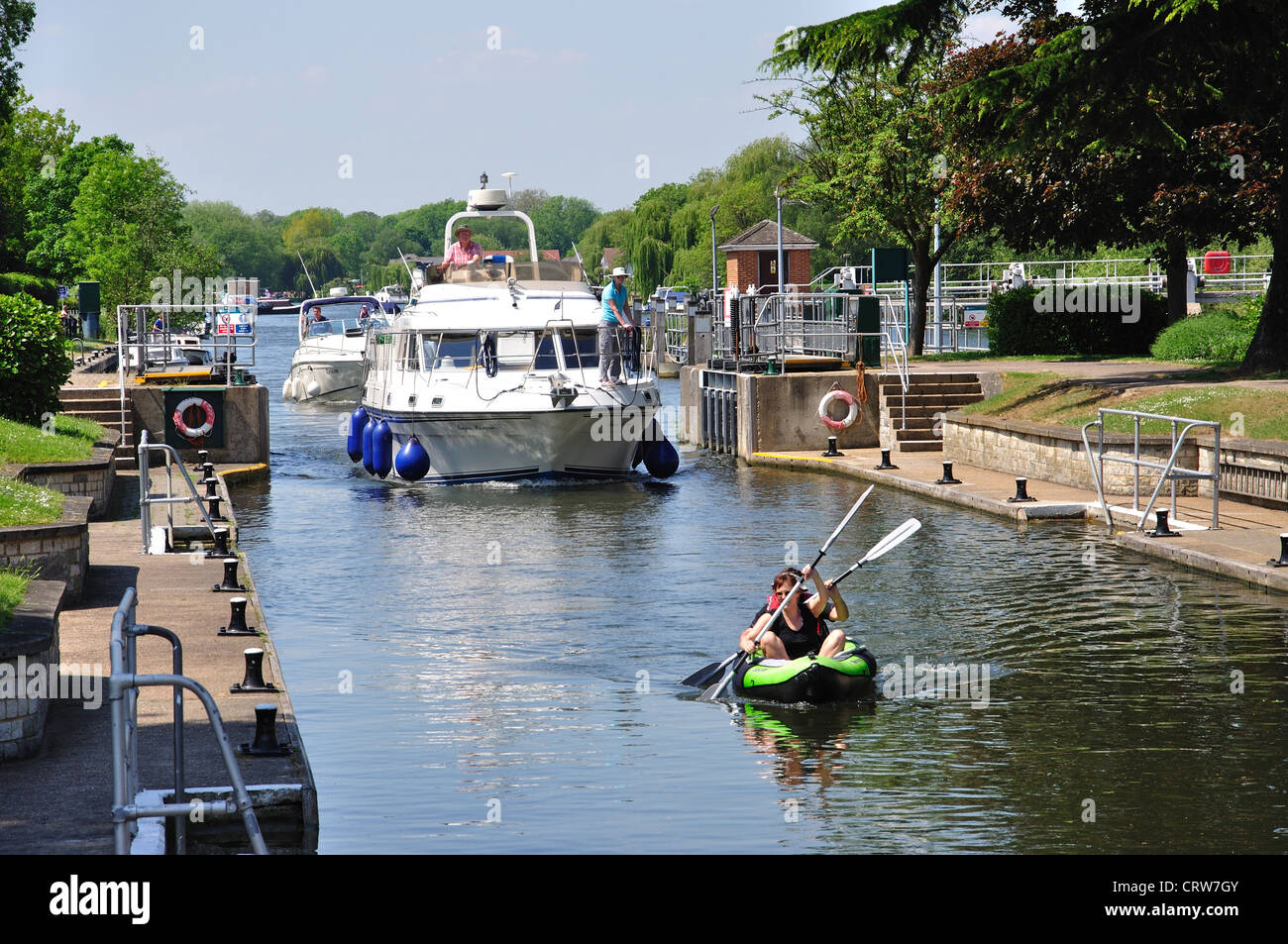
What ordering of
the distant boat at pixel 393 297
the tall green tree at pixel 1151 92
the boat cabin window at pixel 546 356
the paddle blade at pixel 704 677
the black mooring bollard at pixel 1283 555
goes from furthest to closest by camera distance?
the distant boat at pixel 393 297 < the boat cabin window at pixel 546 356 < the tall green tree at pixel 1151 92 < the black mooring bollard at pixel 1283 555 < the paddle blade at pixel 704 677

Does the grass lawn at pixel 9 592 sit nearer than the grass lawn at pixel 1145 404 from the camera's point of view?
Yes

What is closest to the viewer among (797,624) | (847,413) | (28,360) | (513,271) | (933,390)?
(797,624)

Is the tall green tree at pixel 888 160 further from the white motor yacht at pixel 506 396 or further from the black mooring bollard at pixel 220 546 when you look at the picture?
the black mooring bollard at pixel 220 546

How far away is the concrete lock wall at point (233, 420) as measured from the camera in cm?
2925

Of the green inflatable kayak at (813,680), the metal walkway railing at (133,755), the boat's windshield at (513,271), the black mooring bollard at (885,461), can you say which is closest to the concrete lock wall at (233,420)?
the boat's windshield at (513,271)

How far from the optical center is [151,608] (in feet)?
46.4

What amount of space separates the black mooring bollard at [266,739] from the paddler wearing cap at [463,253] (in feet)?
74.6

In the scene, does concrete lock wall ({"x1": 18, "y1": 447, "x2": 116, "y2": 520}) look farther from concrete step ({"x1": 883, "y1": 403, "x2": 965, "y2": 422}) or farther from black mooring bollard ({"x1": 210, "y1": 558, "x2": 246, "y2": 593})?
concrete step ({"x1": 883, "y1": 403, "x2": 965, "y2": 422})

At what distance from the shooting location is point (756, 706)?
12.7 meters

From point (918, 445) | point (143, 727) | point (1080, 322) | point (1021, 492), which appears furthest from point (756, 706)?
point (1080, 322)

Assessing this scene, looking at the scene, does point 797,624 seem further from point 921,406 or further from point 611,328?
point 921,406

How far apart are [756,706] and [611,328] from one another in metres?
15.9

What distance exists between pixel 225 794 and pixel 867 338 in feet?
84.6

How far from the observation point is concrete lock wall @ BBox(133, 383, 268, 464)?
2925cm
